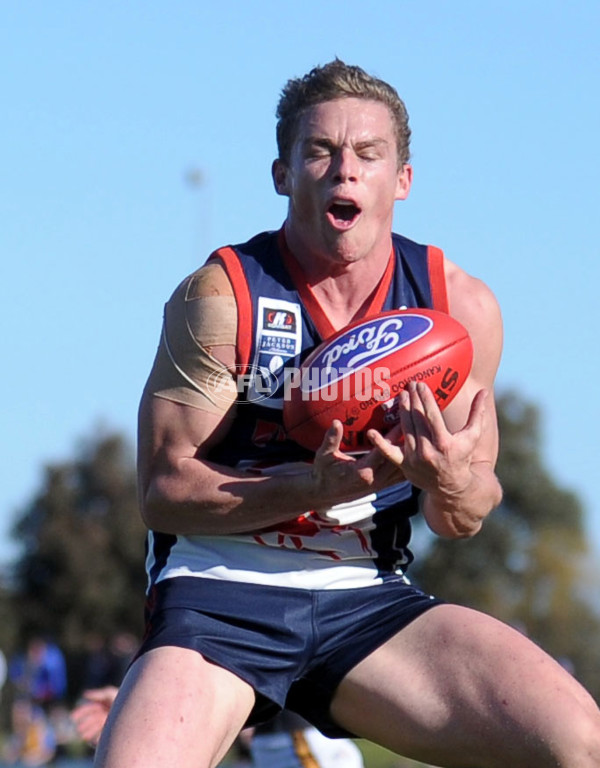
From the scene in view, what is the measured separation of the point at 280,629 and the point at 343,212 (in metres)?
1.48

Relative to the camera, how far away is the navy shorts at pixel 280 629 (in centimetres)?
464

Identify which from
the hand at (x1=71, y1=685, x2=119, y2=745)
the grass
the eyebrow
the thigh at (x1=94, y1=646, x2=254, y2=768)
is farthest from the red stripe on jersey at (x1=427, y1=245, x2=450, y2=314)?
the grass

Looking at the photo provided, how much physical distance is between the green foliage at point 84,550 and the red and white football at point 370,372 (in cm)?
3504

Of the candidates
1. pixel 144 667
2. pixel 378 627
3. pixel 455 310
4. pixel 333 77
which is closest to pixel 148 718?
pixel 144 667

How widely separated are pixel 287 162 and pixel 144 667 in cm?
193

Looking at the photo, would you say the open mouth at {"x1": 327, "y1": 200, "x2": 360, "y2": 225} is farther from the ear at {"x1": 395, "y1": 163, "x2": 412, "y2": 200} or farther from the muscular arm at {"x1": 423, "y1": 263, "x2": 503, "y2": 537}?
the muscular arm at {"x1": 423, "y1": 263, "x2": 503, "y2": 537}

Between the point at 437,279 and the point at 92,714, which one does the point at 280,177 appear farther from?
the point at 92,714

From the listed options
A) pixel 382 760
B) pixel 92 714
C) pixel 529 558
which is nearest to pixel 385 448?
pixel 92 714

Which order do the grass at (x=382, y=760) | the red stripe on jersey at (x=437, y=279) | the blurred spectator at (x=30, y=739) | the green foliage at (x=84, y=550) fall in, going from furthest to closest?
Result: the green foliage at (x=84, y=550) < the blurred spectator at (x=30, y=739) < the grass at (x=382, y=760) < the red stripe on jersey at (x=437, y=279)

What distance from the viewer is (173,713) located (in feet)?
14.0

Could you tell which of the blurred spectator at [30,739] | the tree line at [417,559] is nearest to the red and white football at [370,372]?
the blurred spectator at [30,739]

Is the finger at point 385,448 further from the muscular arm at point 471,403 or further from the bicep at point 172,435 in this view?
the bicep at point 172,435

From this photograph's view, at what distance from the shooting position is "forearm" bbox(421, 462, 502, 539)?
15.3 ft

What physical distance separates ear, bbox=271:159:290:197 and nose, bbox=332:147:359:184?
31cm
